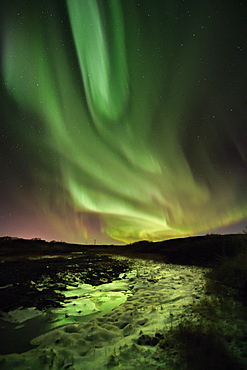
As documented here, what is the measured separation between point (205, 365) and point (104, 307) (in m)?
4.72

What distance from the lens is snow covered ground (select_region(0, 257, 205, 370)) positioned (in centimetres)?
376

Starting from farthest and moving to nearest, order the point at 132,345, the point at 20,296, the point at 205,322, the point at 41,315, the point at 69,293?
the point at 69,293 → the point at 20,296 → the point at 41,315 → the point at 205,322 → the point at 132,345

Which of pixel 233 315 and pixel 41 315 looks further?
pixel 41 315

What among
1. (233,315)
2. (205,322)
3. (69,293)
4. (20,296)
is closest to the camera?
(205,322)

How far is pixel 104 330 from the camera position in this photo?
17.0 ft

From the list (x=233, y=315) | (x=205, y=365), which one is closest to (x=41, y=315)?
(x=205, y=365)

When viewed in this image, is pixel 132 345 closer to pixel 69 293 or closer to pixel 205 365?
pixel 205 365

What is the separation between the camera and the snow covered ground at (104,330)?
3.76 metres

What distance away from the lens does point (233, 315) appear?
5629mm

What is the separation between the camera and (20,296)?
851 cm

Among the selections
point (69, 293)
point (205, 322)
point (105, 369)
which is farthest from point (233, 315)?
point (69, 293)

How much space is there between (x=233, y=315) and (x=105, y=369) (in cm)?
397

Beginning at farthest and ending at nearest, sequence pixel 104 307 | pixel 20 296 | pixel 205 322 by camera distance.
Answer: pixel 20 296, pixel 104 307, pixel 205 322

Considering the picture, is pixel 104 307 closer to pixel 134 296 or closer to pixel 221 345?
pixel 134 296
